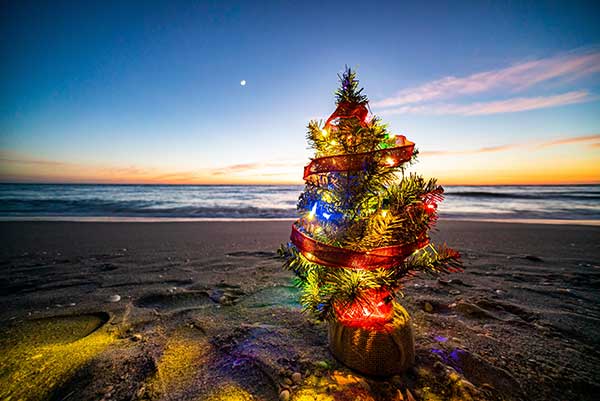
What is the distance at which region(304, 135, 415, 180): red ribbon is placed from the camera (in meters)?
1.53

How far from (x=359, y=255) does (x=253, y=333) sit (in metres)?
1.31

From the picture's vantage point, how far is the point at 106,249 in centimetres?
509

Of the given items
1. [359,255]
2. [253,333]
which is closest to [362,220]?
[359,255]

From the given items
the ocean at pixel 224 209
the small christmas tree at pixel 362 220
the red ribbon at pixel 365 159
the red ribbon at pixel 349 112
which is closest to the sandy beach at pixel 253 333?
the small christmas tree at pixel 362 220

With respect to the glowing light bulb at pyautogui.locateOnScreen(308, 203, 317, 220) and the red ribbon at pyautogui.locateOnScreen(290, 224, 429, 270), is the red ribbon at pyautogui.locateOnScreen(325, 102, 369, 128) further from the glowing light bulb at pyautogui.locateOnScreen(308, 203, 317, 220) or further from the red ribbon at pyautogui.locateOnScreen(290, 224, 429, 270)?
the red ribbon at pyautogui.locateOnScreen(290, 224, 429, 270)

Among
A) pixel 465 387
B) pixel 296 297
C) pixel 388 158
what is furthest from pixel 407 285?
pixel 388 158

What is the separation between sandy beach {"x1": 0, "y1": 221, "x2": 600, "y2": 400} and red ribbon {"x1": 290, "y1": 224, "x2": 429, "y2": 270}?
2.14ft

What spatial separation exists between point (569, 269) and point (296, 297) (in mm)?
4300

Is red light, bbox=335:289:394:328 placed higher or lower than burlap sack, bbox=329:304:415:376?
higher

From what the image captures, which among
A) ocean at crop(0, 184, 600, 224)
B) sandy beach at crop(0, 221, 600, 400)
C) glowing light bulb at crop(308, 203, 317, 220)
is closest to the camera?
sandy beach at crop(0, 221, 600, 400)

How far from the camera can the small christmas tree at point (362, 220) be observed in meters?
1.48

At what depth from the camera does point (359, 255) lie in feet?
4.69

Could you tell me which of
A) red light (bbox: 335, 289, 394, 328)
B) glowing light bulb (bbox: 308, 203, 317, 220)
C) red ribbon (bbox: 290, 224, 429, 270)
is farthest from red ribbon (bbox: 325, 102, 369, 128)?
red light (bbox: 335, 289, 394, 328)

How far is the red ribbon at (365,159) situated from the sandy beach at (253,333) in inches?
45.5
